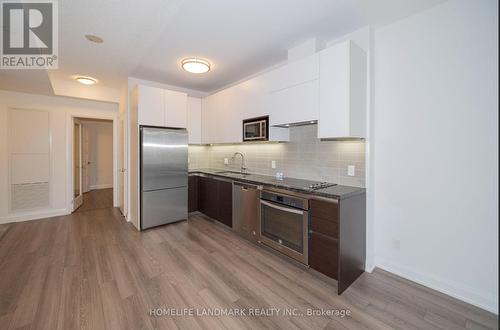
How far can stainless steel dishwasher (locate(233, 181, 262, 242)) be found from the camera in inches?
120

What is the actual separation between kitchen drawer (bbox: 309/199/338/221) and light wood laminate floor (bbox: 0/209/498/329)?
0.71 m

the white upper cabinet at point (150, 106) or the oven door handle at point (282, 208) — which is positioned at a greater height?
the white upper cabinet at point (150, 106)

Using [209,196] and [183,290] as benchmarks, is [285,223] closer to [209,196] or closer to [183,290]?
[183,290]

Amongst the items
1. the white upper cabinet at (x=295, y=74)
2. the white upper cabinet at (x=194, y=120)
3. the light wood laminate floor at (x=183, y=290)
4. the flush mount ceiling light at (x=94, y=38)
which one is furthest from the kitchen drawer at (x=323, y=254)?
the flush mount ceiling light at (x=94, y=38)

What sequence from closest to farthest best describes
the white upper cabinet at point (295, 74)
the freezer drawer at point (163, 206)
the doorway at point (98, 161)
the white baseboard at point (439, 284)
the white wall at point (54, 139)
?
the white baseboard at point (439, 284) → the white upper cabinet at point (295, 74) → the freezer drawer at point (163, 206) → the white wall at point (54, 139) → the doorway at point (98, 161)

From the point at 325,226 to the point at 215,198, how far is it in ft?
7.19

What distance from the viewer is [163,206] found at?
3.86 metres

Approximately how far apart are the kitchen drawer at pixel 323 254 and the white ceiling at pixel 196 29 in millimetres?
2302

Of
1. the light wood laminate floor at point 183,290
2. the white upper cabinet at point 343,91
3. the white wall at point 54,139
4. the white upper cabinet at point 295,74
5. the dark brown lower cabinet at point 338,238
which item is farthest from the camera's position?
the white wall at point 54,139

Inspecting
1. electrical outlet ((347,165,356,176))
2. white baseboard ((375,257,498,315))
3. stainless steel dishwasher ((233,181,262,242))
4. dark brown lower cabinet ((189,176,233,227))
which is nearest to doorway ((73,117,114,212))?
dark brown lower cabinet ((189,176,233,227))

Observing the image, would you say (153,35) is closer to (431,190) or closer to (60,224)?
(431,190)

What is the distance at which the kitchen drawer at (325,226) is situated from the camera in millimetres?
2133

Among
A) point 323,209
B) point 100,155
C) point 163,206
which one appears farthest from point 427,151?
point 100,155

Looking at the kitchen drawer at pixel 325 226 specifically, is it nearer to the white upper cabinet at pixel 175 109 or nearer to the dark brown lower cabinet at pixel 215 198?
the dark brown lower cabinet at pixel 215 198
